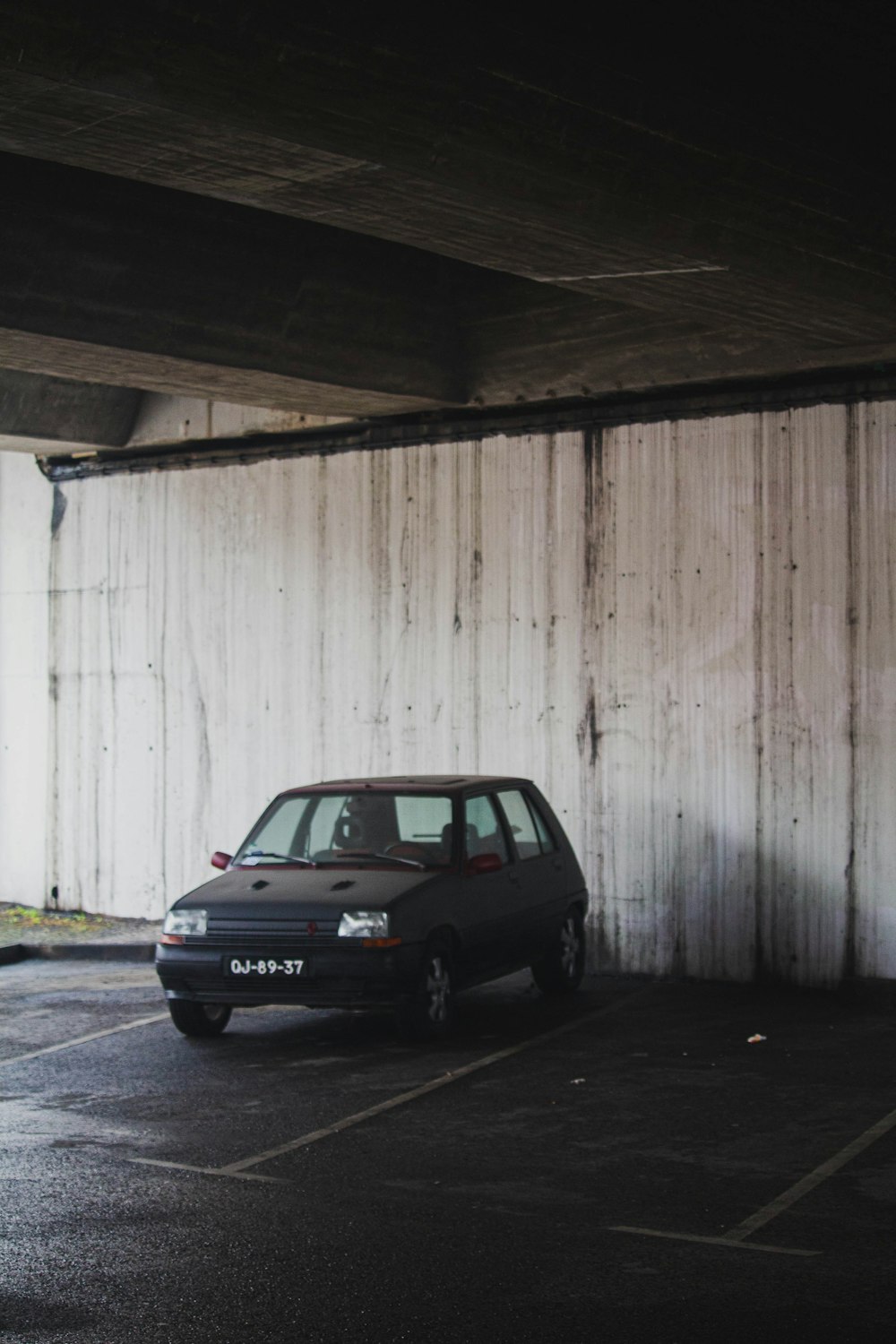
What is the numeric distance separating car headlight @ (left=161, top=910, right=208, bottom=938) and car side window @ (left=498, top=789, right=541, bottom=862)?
244cm

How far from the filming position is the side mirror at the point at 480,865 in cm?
1077

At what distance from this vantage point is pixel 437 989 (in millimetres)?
10352

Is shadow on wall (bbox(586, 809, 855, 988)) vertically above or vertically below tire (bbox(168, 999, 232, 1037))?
above

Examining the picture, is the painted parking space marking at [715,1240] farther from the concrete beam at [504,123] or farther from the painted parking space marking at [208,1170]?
the concrete beam at [504,123]

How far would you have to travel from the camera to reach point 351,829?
11.1 metres

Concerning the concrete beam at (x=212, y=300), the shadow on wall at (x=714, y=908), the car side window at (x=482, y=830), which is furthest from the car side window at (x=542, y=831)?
the concrete beam at (x=212, y=300)

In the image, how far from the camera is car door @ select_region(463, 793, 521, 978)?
10719 millimetres

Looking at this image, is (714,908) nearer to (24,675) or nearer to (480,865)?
(480,865)

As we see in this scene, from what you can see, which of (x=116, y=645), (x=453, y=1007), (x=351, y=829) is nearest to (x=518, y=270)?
(x=351, y=829)

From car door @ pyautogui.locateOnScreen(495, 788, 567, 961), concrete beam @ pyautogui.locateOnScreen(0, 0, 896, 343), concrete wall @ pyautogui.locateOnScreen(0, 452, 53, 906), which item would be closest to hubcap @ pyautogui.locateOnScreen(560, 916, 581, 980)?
car door @ pyautogui.locateOnScreen(495, 788, 567, 961)

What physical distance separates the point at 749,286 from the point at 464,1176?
17.9 ft

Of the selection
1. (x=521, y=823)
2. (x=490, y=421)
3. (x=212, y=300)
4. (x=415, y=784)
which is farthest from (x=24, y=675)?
(x=521, y=823)

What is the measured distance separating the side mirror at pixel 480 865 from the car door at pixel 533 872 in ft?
1.37

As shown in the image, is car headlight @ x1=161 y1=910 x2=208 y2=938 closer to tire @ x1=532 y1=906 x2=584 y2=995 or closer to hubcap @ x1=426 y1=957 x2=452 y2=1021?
hubcap @ x1=426 y1=957 x2=452 y2=1021
